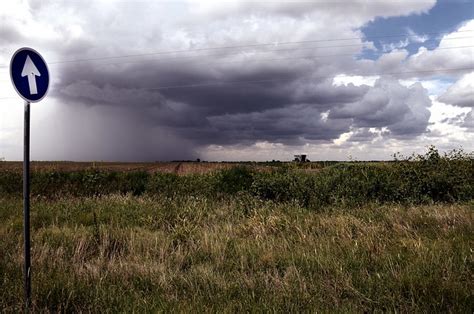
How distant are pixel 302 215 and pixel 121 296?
776 cm

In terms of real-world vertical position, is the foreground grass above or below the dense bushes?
below

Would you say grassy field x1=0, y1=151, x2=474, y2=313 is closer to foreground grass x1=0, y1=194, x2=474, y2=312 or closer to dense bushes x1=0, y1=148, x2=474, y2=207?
foreground grass x1=0, y1=194, x2=474, y2=312

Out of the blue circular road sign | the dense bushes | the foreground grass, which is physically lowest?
the foreground grass

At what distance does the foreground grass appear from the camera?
520 centimetres

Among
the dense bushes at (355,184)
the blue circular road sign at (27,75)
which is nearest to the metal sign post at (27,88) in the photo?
the blue circular road sign at (27,75)

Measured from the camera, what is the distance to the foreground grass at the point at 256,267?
17.1ft

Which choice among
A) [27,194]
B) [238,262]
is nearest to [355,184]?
[238,262]

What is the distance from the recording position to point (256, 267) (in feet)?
23.4

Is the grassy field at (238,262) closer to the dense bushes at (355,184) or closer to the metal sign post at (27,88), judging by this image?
the metal sign post at (27,88)

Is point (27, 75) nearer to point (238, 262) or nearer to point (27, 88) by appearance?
point (27, 88)

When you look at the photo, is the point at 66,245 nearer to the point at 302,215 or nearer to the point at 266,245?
the point at 266,245

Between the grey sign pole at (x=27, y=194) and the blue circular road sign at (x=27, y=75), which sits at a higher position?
the blue circular road sign at (x=27, y=75)

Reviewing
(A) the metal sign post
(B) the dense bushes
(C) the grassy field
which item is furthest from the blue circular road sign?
(B) the dense bushes

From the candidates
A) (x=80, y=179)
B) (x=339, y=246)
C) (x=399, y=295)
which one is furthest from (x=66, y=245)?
(x=80, y=179)
